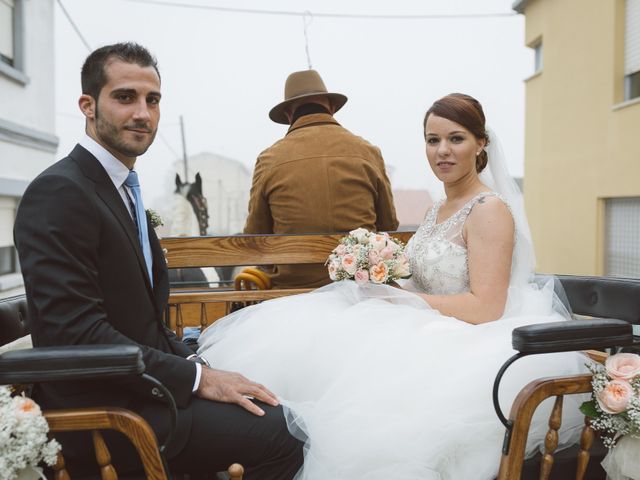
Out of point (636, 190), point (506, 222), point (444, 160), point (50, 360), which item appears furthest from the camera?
point (636, 190)

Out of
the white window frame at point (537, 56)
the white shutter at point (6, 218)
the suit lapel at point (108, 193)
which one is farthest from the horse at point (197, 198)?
the white window frame at point (537, 56)

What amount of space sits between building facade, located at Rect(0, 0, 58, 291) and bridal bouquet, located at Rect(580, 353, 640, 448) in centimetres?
835

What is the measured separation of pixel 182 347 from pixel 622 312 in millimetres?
1802

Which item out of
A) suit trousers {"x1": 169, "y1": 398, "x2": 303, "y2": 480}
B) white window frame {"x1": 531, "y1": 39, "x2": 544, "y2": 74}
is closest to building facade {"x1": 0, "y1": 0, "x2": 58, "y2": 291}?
suit trousers {"x1": 169, "y1": 398, "x2": 303, "y2": 480}

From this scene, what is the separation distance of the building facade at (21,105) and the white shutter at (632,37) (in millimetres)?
8776

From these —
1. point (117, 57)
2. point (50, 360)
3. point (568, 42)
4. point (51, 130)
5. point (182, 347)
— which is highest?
point (568, 42)

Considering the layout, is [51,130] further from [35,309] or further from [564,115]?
[35,309]

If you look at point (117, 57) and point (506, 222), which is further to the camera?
point (506, 222)

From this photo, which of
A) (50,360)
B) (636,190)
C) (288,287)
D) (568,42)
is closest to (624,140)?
(636,190)

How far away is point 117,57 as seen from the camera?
77.4 inches

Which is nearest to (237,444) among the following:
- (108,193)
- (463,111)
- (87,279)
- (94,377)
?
(94,377)

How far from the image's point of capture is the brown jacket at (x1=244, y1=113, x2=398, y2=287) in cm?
364

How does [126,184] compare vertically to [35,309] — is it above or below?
above

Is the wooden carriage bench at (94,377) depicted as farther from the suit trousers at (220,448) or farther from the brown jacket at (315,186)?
the brown jacket at (315,186)
